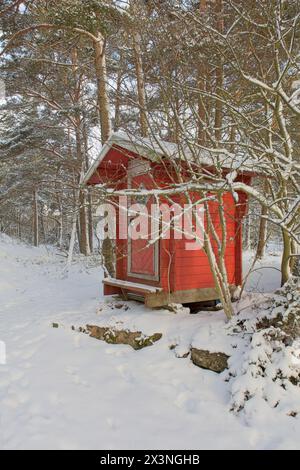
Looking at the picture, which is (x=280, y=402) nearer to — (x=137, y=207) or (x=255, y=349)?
(x=255, y=349)

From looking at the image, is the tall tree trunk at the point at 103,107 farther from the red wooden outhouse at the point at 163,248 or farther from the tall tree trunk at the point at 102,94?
the red wooden outhouse at the point at 163,248

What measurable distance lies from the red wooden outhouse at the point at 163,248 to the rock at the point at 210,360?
141 centimetres

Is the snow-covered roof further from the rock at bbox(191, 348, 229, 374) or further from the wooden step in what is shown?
the rock at bbox(191, 348, 229, 374)

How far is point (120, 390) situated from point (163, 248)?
7.89 ft

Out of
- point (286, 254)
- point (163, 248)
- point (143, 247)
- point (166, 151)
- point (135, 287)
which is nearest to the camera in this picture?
point (286, 254)

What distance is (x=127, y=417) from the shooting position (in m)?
3.12

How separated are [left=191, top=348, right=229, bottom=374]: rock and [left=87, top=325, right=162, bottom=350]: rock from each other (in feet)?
2.34

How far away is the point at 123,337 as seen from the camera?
486 cm

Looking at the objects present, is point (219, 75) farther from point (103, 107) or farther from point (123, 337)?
point (123, 337)

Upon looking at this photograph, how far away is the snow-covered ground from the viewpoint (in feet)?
9.21

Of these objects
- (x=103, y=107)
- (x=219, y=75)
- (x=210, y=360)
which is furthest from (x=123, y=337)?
(x=103, y=107)

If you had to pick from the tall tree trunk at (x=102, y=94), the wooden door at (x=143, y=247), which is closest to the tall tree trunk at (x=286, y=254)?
the wooden door at (x=143, y=247)
